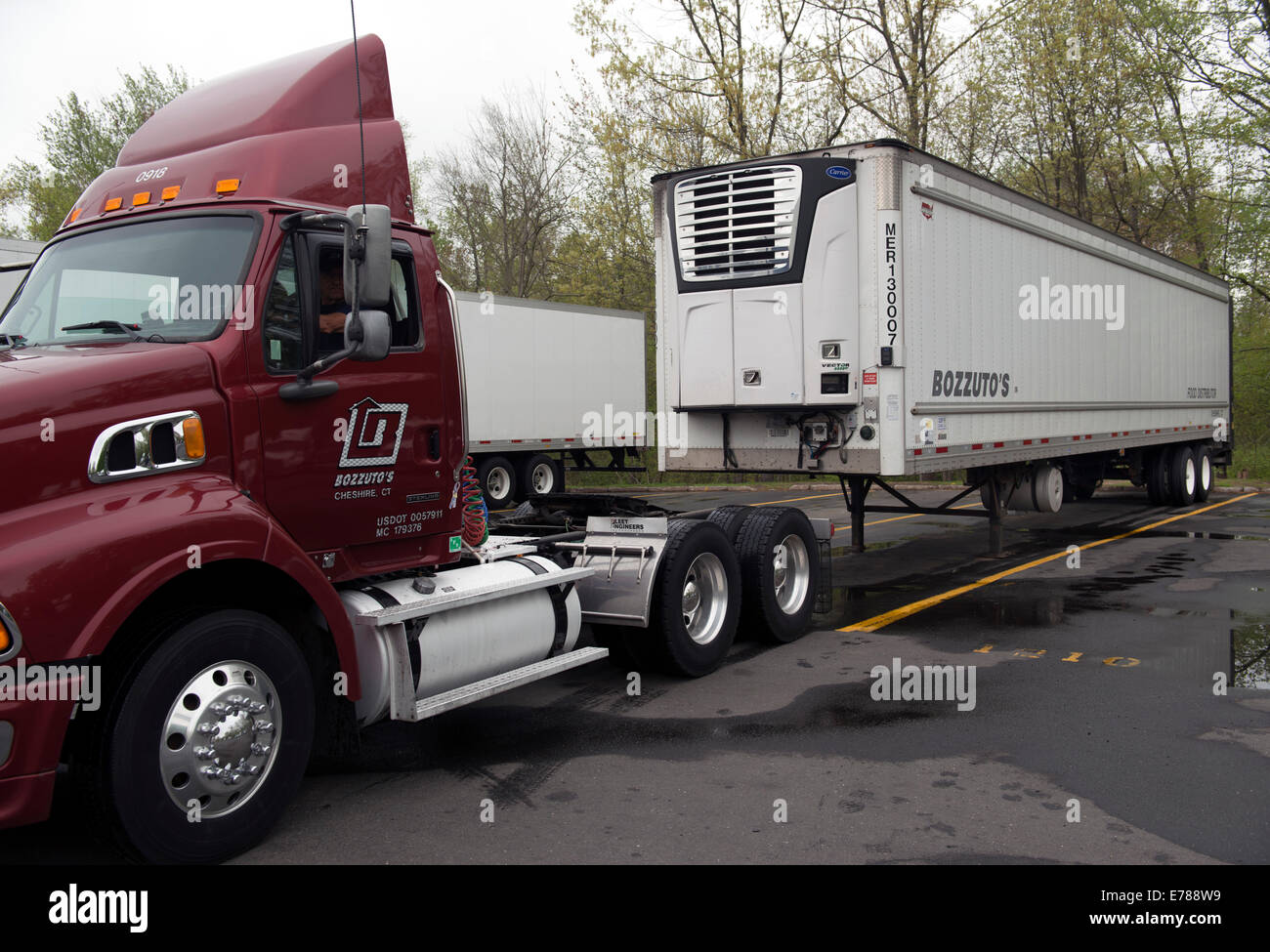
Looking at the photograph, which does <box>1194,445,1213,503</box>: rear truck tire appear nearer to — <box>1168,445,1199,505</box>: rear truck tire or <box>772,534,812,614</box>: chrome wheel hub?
<box>1168,445,1199,505</box>: rear truck tire

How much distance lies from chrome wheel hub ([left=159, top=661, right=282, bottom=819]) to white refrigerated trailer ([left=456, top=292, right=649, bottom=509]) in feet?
45.3

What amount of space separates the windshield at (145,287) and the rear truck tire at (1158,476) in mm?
16750

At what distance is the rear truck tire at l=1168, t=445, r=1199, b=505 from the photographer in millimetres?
17453

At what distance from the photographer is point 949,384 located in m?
9.59

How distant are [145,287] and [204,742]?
206cm

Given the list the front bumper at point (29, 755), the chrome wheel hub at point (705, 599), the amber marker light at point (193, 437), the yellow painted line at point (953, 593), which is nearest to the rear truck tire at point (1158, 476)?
the yellow painted line at point (953, 593)

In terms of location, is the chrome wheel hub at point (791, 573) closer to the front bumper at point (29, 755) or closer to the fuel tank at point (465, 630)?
the fuel tank at point (465, 630)

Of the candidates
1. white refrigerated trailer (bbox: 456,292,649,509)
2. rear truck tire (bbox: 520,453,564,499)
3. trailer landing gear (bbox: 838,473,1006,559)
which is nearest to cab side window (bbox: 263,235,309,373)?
trailer landing gear (bbox: 838,473,1006,559)

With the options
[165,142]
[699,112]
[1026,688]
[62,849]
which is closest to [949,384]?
[1026,688]

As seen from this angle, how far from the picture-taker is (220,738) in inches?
158

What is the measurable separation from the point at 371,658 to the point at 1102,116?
27.3 metres

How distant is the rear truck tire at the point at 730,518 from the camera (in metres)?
7.81
